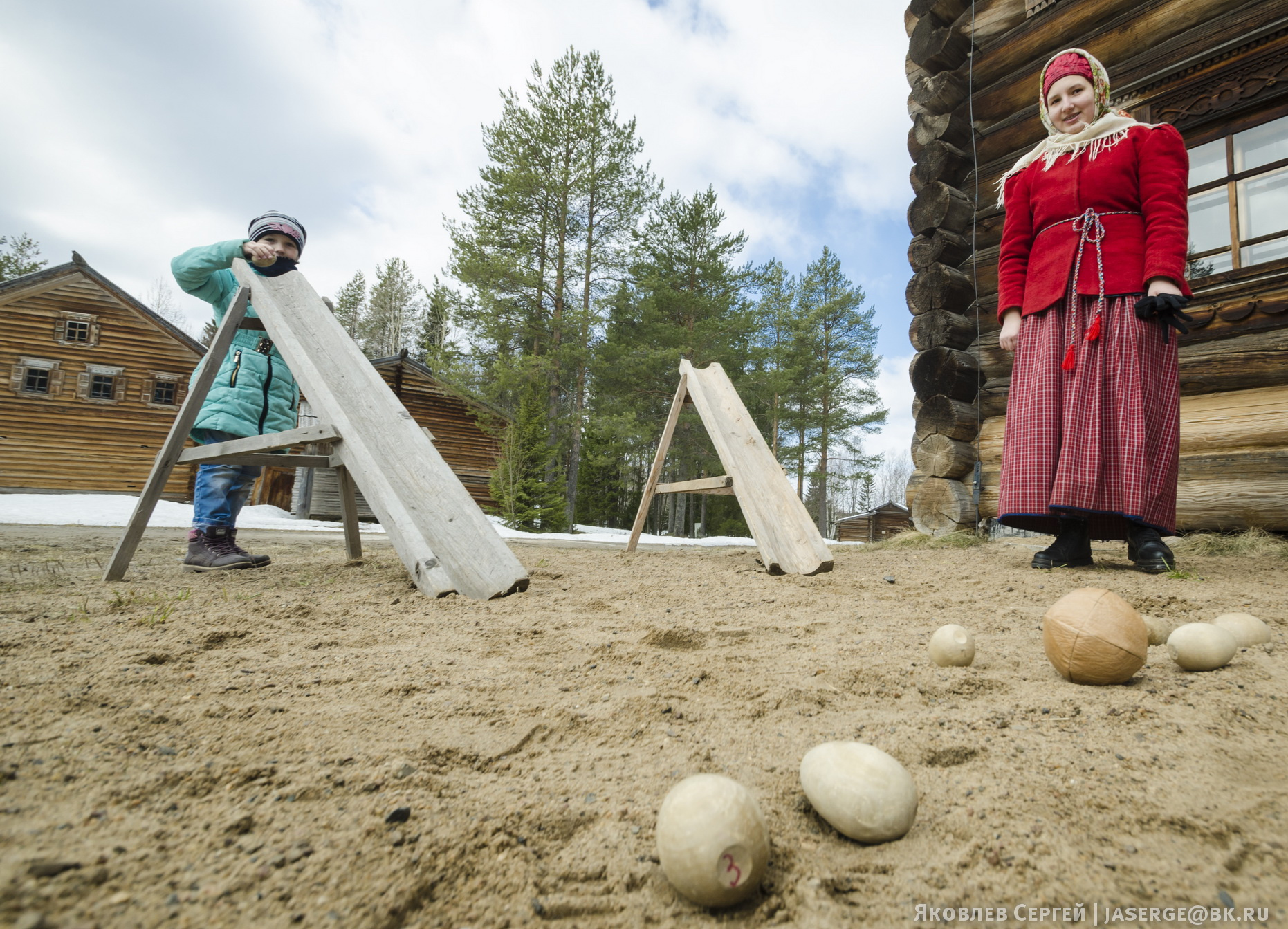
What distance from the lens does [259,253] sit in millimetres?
3197

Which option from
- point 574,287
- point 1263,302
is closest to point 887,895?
point 1263,302

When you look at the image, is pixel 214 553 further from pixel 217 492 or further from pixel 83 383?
pixel 83 383

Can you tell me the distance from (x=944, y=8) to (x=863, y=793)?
23.5 feet

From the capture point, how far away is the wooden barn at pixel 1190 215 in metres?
3.98

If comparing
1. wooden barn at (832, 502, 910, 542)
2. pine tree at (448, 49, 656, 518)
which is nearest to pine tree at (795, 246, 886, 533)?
wooden barn at (832, 502, 910, 542)

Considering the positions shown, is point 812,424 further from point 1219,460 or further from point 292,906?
point 292,906

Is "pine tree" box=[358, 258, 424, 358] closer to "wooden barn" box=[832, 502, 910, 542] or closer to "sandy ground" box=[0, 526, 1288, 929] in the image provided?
"wooden barn" box=[832, 502, 910, 542]

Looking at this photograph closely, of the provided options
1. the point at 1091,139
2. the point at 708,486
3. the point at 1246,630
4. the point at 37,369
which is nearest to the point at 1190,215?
the point at 1091,139

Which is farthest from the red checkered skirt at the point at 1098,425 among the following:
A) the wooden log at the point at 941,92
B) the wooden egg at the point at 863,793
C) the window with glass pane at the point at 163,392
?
the window with glass pane at the point at 163,392

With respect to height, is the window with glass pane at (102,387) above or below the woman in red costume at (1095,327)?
above

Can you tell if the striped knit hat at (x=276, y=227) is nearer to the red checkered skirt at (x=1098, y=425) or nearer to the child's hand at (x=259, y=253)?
the child's hand at (x=259, y=253)

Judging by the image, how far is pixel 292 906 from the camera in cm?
72

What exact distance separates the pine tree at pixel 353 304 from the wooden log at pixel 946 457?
34.4m

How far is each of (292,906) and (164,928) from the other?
0.12 meters
